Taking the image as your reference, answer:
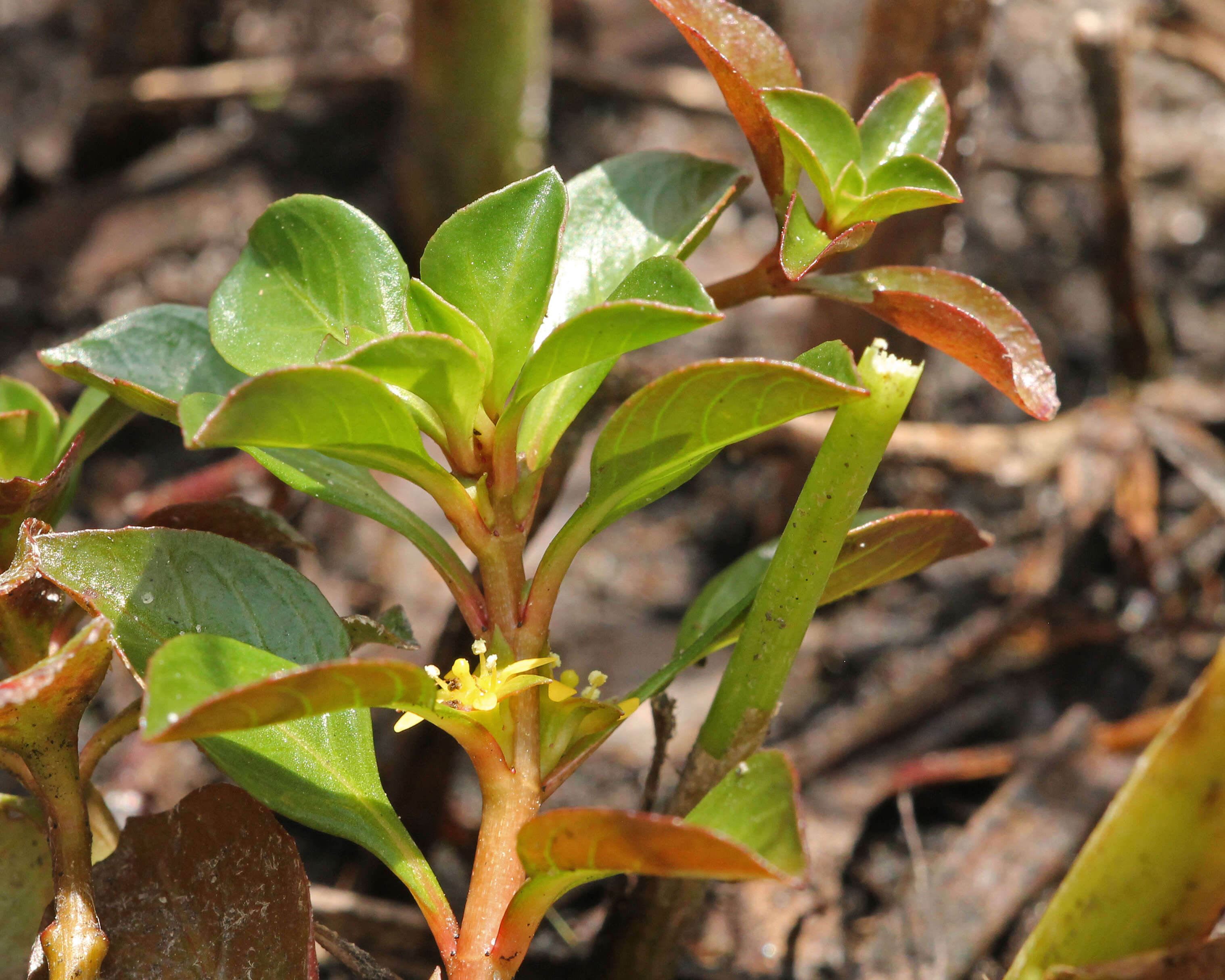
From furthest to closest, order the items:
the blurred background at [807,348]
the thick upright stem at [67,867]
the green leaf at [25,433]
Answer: the blurred background at [807,348]
the green leaf at [25,433]
the thick upright stem at [67,867]

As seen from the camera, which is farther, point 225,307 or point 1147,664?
point 1147,664

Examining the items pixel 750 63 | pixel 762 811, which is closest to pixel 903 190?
pixel 750 63

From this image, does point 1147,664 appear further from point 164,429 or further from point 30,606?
point 164,429

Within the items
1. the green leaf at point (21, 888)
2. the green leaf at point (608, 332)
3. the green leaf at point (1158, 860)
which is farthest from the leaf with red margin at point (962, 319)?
the green leaf at point (21, 888)

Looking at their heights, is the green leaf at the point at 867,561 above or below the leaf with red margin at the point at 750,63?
below

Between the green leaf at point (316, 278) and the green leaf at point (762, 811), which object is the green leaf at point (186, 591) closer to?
the green leaf at point (316, 278)

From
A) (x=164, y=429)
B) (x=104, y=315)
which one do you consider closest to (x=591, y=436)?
(x=164, y=429)
